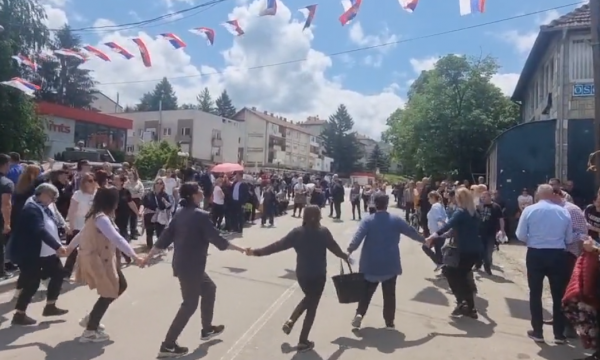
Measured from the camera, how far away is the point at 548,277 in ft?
22.0

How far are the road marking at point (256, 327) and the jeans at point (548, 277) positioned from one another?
3306 mm

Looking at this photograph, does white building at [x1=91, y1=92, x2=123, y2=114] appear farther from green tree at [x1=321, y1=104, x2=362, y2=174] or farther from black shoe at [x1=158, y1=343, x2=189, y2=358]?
black shoe at [x1=158, y1=343, x2=189, y2=358]

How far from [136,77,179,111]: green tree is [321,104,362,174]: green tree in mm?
31048

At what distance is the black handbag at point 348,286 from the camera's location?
21.8ft

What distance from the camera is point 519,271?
12.3 m

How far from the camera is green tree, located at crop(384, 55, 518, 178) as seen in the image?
3541cm

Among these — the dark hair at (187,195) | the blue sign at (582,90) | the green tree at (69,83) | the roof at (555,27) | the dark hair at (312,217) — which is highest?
the green tree at (69,83)

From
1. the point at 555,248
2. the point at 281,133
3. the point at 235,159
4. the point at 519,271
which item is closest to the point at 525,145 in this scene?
the point at 519,271

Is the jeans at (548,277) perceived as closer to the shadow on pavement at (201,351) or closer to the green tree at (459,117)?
the shadow on pavement at (201,351)

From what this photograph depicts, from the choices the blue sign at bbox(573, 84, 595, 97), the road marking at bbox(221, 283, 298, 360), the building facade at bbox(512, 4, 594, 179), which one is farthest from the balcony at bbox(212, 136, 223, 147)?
the road marking at bbox(221, 283, 298, 360)

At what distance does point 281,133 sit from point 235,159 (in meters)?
25.0

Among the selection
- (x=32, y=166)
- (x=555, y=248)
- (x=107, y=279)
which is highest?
(x=32, y=166)

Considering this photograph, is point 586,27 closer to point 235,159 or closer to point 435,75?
point 435,75

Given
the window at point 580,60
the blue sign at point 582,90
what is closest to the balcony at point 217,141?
the window at point 580,60
